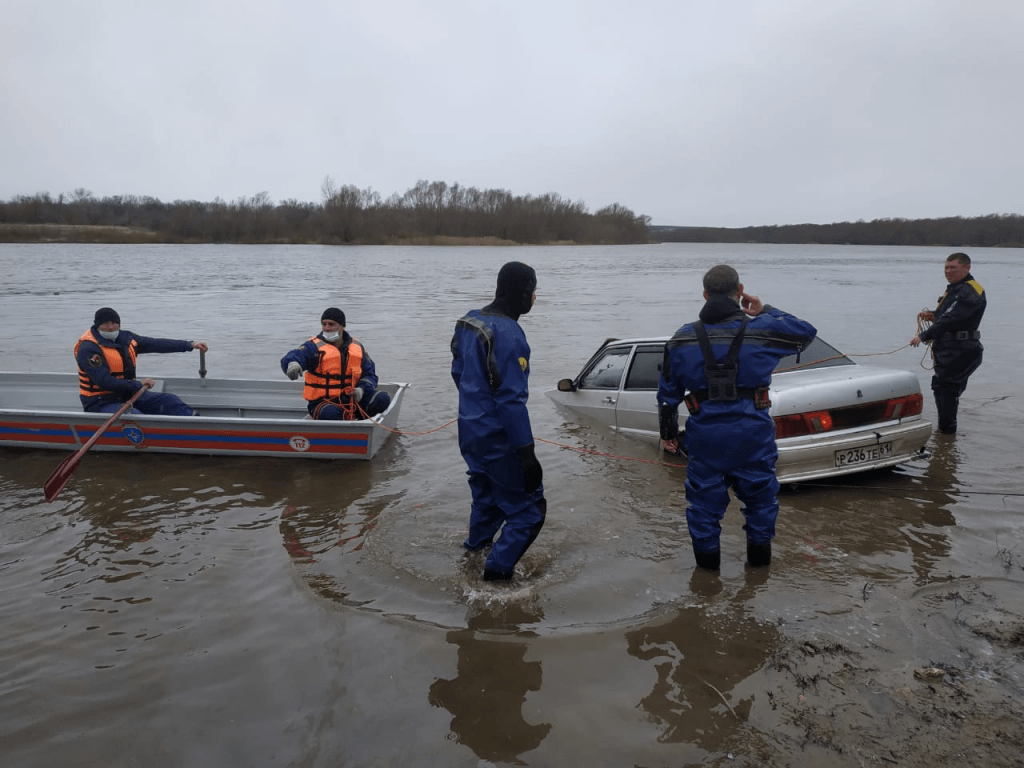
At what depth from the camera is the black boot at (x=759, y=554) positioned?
4793mm

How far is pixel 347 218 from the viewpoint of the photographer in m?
86.2

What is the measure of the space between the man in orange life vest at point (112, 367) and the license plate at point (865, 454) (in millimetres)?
6982

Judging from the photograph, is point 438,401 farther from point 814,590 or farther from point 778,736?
point 778,736

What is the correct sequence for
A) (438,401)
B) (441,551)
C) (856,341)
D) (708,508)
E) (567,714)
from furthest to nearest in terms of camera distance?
(856,341)
(438,401)
(441,551)
(708,508)
(567,714)

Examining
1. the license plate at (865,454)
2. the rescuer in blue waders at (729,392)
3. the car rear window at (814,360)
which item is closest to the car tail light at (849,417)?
the license plate at (865,454)

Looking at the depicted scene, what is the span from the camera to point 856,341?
19.1 metres

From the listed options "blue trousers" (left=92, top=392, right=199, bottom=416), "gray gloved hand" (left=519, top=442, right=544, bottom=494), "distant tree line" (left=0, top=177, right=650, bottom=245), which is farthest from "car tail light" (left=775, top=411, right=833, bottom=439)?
"distant tree line" (left=0, top=177, right=650, bottom=245)

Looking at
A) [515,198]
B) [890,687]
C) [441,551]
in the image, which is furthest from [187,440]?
[515,198]

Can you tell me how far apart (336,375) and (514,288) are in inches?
159

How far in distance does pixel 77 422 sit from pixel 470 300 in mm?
21171

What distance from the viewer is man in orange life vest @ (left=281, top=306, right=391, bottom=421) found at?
302 inches

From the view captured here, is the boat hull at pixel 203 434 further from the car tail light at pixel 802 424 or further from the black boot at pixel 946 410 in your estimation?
the black boot at pixel 946 410

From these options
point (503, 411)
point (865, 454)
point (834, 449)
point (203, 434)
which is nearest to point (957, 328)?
point (865, 454)

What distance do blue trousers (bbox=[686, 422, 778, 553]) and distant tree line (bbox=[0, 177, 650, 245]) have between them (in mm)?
86179
